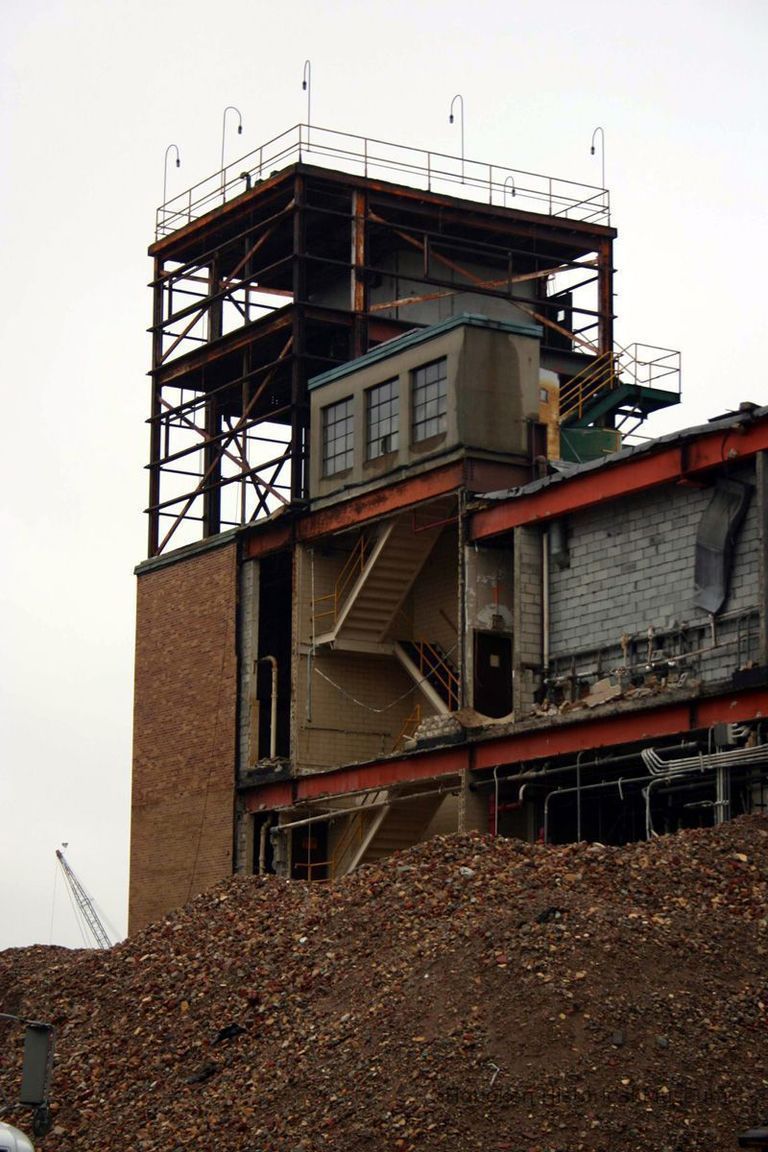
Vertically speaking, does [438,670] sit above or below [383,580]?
below

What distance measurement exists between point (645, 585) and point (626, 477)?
1.94 m

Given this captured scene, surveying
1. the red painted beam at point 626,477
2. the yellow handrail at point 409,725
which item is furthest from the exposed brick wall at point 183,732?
the red painted beam at point 626,477

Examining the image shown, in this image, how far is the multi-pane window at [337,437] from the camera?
4519 centimetres

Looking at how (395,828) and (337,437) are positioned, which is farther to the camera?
(337,437)

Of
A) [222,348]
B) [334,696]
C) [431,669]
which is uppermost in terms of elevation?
[222,348]

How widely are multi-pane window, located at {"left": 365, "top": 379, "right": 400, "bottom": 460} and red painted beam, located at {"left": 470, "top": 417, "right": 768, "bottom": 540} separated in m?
3.88

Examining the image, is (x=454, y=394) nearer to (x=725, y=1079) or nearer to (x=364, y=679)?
(x=364, y=679)

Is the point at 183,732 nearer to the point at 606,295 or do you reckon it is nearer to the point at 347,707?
the point at 347,707

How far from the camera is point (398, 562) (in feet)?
147

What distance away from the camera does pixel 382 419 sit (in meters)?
44.1

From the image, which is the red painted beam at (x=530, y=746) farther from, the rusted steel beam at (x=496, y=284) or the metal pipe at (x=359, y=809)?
the rusted steel beam at (x=496, y=284)

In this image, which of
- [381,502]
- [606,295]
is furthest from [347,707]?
[606,295]

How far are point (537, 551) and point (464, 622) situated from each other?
1.95 meters

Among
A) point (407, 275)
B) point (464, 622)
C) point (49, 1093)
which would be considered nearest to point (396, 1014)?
point (49, 1093)
